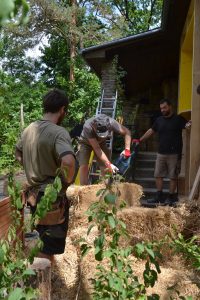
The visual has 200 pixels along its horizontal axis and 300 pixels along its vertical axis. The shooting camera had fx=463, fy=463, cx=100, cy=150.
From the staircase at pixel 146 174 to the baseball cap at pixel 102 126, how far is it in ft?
11.0

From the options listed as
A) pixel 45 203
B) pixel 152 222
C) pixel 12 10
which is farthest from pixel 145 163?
pixel 12 10

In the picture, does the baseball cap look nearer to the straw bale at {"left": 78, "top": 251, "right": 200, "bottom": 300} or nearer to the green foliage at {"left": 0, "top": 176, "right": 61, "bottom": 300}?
the straw bale at {"left": 78, "top": 251, "right": 200, "bottom": 300}

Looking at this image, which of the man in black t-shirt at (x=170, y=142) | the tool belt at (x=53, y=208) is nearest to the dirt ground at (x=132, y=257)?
the tool belt at (x=53, y=208)

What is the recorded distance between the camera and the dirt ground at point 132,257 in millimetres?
3746

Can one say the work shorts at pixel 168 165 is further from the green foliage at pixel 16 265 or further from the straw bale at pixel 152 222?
the green foliage at pixel 16 265

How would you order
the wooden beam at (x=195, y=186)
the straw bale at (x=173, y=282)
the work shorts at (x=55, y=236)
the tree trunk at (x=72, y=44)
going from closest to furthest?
the work shorts at (x=55, y=236)
the straw bale at (x=173, y=282)
the wooden beam at (x=195, y=186)
the tree trunk at (x=72, y=44)

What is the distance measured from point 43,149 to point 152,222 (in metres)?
2.02

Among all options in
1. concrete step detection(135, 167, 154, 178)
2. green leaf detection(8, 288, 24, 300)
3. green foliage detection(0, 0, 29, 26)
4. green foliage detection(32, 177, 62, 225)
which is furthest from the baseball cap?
green foliage detection(0, 0, 29, 26)

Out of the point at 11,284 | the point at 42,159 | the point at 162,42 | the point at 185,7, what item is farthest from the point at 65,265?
the point at 162,42

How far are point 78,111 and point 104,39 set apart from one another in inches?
236

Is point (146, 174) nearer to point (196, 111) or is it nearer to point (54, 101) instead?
point (196, 111)

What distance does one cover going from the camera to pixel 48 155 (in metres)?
3.32

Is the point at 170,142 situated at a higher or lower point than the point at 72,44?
lower

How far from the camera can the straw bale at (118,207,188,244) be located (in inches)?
191
